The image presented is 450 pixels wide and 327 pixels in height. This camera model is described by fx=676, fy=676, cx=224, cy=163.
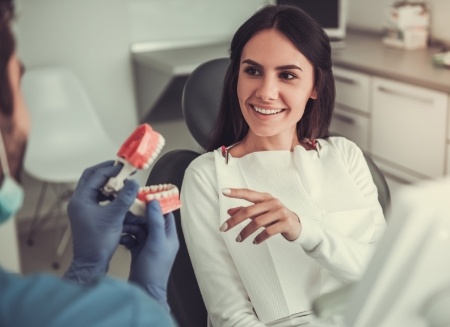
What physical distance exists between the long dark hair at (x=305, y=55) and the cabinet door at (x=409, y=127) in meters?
1.07

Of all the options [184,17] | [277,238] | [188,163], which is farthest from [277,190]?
[184,17]

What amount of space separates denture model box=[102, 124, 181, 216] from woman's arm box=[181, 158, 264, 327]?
0.81 feet

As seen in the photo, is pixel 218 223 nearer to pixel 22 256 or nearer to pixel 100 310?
pixel 100 310

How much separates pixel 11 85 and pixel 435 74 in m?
2.21

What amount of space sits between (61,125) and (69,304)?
2.59 m

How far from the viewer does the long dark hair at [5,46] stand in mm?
763

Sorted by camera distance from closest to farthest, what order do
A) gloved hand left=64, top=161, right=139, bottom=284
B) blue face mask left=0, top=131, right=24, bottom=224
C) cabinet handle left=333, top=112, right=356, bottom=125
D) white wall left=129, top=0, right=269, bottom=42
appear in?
blue face mask left=0, top=131, right=24, bottom=224 < gloved hand left=64, top=161, right=139, bottom=284 < cabinet handle left=333, top=112, right=356, bottom=125 < white wall left=129, top=0, right=269, bottom=42

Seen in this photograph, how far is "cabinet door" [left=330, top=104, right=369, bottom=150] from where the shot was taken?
3014 millimetres

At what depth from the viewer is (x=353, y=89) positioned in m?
3.03

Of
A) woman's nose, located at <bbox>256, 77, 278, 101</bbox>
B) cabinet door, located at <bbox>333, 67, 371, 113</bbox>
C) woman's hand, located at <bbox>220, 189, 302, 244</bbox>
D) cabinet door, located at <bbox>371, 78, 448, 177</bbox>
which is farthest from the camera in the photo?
cabinet door, located at <bbox>333, 67, 371, 113</bbox>

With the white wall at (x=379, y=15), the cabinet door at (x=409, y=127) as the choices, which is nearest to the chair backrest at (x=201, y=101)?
the cabinet door at (x=409, y=127)

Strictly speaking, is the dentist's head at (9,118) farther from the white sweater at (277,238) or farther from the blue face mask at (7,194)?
the white sweater at (277,238)

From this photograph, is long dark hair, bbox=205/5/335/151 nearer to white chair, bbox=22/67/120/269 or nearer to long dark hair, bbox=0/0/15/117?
long dark hair, bbox=0/0/15/117

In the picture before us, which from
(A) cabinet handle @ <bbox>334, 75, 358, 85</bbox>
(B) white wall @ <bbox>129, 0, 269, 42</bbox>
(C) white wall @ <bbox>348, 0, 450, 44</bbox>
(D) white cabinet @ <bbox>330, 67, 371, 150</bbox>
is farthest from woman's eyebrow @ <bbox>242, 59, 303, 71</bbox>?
(B) white wall @ <bbox>129, 0, 269, 42</bbox>
